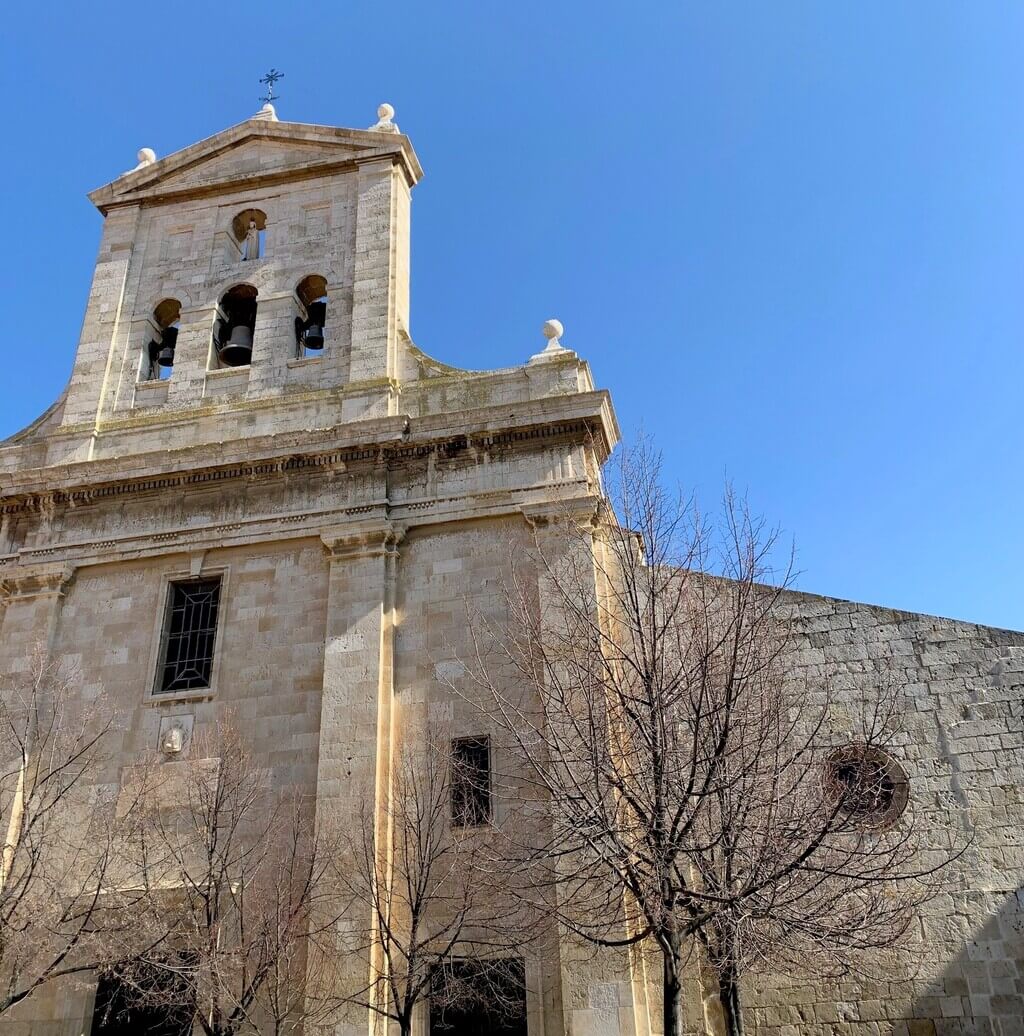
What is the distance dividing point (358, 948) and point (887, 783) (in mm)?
7131

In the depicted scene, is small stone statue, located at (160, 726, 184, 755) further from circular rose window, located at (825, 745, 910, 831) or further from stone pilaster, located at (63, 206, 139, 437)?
circular rose window, located at (825, 745, 910, 831)

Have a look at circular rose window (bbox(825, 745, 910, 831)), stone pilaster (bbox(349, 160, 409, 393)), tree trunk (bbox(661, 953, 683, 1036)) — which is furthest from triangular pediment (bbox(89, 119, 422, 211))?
tree trunk (bbox(661, 953, 683, 1036))

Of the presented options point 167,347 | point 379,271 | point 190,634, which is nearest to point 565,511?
point 190,634

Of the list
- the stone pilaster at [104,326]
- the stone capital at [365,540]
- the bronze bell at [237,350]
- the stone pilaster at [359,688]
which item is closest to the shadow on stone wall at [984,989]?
the stone pilaster at [359,688]

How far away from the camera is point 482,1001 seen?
39.3 ft

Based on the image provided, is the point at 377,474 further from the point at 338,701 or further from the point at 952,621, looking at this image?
the point at 952,621

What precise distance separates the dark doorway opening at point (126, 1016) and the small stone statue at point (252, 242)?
1255cm

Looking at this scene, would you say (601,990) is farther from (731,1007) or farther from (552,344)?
(552,344)

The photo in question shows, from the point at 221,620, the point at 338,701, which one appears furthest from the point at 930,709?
the point at 221,620

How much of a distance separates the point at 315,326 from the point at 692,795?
38.7ft

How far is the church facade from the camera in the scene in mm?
12953

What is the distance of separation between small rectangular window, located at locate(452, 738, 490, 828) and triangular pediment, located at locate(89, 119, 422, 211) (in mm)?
10910

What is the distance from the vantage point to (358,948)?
12.3 m

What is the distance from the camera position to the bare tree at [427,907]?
38.5 ft
